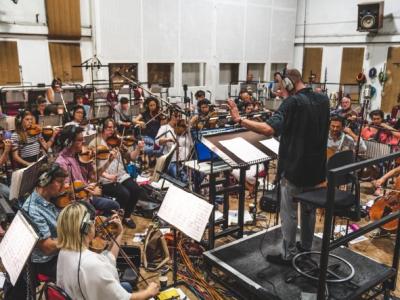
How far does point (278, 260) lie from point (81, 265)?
2.14 meters

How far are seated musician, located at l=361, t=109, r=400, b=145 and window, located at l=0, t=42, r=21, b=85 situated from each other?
28.5ft

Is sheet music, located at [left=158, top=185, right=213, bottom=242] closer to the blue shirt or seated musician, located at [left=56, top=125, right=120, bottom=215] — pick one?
the blue shirt

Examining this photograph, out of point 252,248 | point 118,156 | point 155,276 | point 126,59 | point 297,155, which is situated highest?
point 126,59

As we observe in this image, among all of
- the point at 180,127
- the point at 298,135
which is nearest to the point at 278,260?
the point at 298,135

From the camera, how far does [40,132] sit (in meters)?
6.71

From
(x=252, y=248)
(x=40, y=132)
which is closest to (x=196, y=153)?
(x=252, y=248)

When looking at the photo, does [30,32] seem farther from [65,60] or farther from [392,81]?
[392,81]

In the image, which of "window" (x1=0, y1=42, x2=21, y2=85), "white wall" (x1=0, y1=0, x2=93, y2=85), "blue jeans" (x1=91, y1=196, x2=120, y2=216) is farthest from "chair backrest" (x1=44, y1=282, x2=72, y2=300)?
"white wall" (x1=0, y1=0, x2=93, y2=85)

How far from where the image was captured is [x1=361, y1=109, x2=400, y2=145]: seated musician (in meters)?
6.93

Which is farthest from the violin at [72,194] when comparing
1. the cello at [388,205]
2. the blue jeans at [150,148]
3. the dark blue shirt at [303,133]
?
the cello at [388,205]

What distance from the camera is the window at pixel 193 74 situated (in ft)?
44.4

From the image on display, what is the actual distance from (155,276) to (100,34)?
855 cm

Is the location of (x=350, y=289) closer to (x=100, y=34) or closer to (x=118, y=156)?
(x=118, y=156)

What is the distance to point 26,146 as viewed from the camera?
20.6 ft
